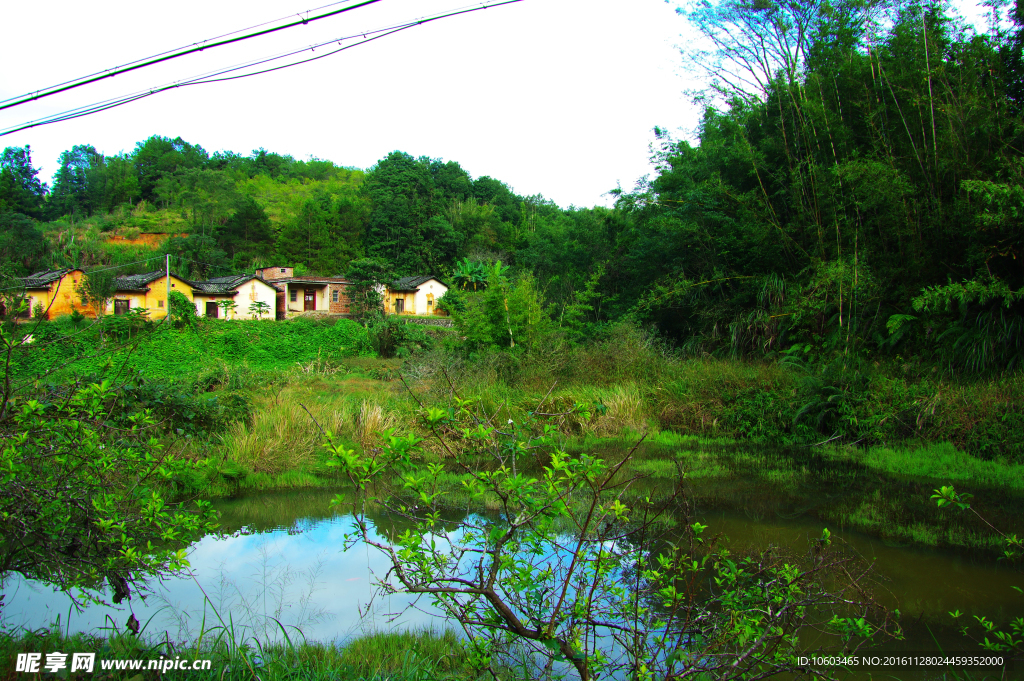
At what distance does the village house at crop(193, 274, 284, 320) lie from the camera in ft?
97.5

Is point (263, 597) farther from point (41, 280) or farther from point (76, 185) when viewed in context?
point (76, 185)

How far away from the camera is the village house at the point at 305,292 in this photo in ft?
114

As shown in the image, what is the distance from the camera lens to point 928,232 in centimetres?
999

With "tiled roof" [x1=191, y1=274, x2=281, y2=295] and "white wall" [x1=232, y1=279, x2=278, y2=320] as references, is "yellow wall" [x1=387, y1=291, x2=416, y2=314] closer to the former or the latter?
"white wall" [x1=232, y1=279, x2=278, y2=320]

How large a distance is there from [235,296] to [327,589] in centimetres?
2938

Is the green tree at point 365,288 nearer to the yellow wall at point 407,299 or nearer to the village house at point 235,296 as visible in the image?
the village house at point 235,296

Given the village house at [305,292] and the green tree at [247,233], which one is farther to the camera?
the green tree at [247,233]

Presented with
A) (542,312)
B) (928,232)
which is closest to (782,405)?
(928,232)

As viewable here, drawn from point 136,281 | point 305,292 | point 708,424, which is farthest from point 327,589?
point 305,292

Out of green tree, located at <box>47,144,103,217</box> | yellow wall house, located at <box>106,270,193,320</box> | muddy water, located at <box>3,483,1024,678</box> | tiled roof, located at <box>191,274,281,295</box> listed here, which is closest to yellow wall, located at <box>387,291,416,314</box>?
tiled roof, located at <box>191,274,281,295</box>

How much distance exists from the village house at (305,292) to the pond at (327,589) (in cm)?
3088

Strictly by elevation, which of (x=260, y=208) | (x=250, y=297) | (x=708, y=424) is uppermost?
(x=260, y=208)

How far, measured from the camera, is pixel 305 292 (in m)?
36.2

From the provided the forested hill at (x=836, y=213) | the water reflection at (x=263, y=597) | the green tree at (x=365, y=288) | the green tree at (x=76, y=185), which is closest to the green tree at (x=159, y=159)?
the green tree at (x=76, y=185)
